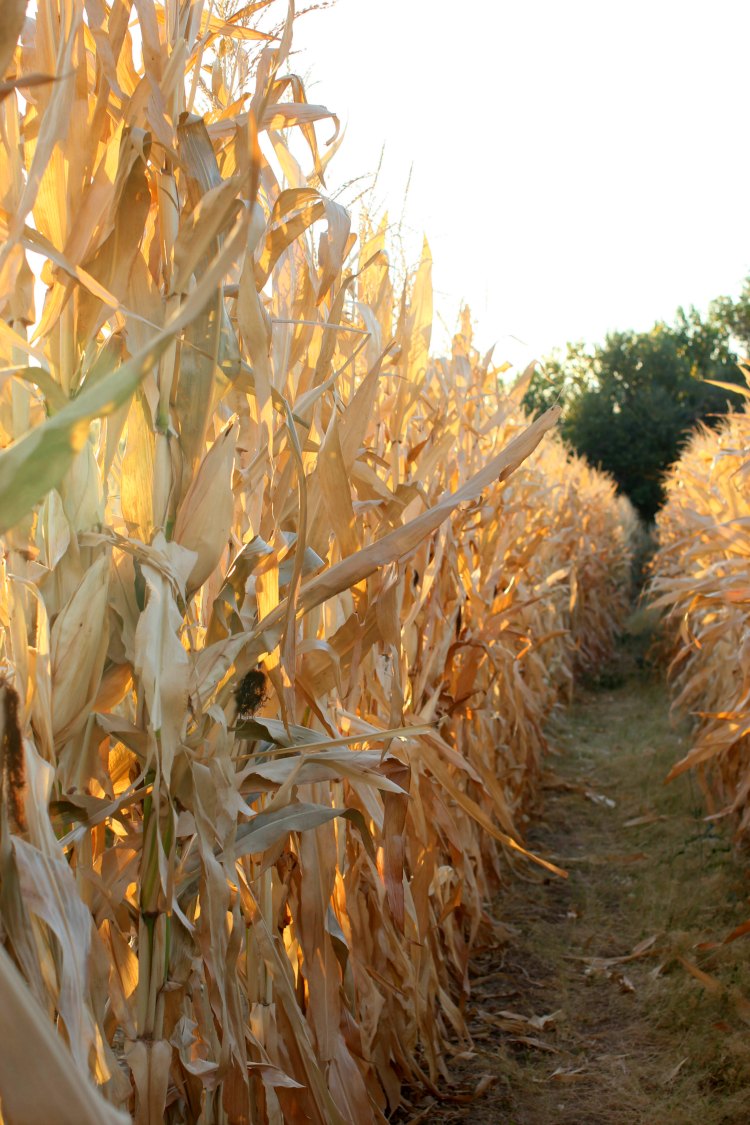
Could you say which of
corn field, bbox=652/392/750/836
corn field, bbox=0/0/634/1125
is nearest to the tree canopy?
corn field, bbox=652/392/750/836

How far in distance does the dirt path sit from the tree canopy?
67.1ft

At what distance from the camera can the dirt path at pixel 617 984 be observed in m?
2.25

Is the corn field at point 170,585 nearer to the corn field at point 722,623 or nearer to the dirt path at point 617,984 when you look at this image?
the dirt path at point 617,984

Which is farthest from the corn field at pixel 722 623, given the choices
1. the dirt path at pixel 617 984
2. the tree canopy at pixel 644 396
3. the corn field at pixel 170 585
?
the tree canopy at pixel 644 396

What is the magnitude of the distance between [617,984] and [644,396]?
25.2m

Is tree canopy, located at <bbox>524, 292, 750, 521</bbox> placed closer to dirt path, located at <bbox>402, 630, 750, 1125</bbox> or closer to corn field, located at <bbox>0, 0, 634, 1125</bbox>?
dirt path, located at <bbox>402, 630, 750, 1125</bbox>

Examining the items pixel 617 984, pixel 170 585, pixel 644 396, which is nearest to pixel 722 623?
pixel 617 984

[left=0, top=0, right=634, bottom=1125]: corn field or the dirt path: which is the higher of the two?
[left=0, top=0, right=634, bottom=1125]: corn field

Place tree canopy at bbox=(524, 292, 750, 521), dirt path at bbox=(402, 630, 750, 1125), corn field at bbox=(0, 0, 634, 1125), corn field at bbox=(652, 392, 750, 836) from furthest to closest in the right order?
tree canopy at bbox=(524, 292, 750, 521) < corn field at bbox=(652, 392, 750, 836) < dirt path at bbox=(402, 630, 750, 1125) < corn field at bbox=(0, 0, 634, 1125)

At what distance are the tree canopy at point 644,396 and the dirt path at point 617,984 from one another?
2046 centimetres

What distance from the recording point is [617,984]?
2975mm

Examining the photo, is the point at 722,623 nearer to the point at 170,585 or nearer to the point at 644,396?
the point at 170,585

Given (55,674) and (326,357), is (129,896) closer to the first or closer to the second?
(55,674)

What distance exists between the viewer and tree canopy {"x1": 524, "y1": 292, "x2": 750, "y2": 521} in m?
26.0
